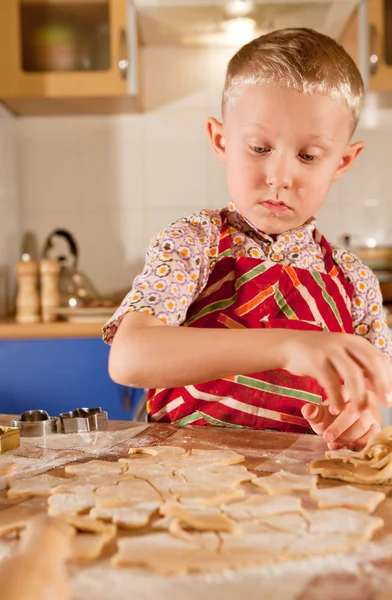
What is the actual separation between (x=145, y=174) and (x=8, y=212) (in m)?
0.55

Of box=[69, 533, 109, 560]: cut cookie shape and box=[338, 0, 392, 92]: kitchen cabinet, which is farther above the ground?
box=[338, 0, 392, 92]: kitchen cabinet

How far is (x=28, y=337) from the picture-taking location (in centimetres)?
224

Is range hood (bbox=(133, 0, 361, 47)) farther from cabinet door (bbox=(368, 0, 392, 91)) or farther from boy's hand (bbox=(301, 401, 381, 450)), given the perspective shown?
boy's hand (bbox=(301, 401, 381, 450))

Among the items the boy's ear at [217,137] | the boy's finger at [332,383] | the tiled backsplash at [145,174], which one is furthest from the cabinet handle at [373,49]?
the boy's finger at [332,383]

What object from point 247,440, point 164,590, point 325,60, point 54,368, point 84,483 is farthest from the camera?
point 54,368

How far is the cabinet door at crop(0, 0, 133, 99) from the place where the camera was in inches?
95.3

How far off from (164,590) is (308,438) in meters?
0.47

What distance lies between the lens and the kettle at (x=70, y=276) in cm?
→ 246

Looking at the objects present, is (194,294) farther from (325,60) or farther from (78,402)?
(78,402)

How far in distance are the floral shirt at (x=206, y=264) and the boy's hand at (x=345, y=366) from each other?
0.87ft

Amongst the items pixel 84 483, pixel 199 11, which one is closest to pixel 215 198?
pixel 199 11

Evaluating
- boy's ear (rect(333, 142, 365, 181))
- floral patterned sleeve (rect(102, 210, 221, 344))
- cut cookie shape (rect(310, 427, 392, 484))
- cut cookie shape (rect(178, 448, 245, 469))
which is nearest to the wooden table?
cut cookie shape (rect(310, 427, 392, 484))

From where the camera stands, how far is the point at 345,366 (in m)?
0.66

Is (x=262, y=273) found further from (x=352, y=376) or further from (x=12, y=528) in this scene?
(x=12, y=528)
